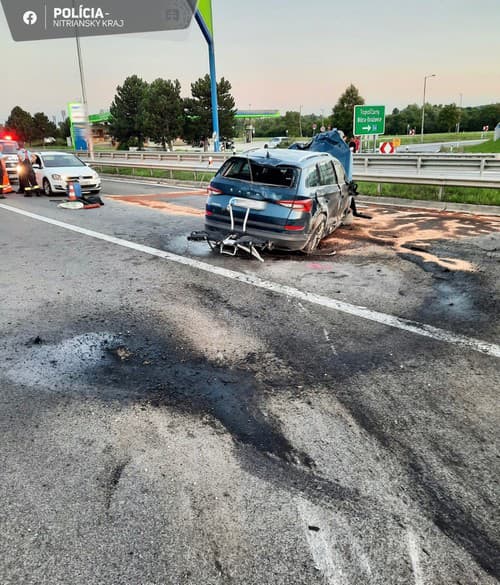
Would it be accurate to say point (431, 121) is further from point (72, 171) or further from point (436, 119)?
point (72, 171)

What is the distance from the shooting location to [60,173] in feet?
52.1

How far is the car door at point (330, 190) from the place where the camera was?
26.2ft

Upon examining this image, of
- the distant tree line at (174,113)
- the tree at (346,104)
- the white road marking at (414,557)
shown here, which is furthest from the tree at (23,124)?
the white road marking at (414,557)

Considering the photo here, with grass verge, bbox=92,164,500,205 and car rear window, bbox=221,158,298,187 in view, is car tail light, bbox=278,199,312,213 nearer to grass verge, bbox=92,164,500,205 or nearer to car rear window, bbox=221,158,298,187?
car rear window, bbox=221,158,298,187

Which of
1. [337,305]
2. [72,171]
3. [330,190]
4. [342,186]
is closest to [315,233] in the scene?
[330,190]

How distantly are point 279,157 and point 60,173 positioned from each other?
36.1 ft

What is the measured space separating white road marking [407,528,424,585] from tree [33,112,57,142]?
383 feet

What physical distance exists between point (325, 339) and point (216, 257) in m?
3.67

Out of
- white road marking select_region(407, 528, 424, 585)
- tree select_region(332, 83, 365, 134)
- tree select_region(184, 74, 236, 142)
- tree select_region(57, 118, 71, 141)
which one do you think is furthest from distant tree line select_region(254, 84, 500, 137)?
white road marking select_region(407, 528, 424, 585)

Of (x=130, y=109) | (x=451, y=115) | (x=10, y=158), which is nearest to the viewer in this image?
(x=10, y=158)

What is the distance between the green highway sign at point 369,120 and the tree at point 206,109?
43.4 meters

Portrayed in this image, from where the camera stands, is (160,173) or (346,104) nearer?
(160,173)

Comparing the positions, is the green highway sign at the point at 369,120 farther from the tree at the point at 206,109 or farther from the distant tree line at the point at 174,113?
the tree at the point at 206,109

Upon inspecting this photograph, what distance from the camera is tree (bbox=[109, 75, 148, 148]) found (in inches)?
2744
